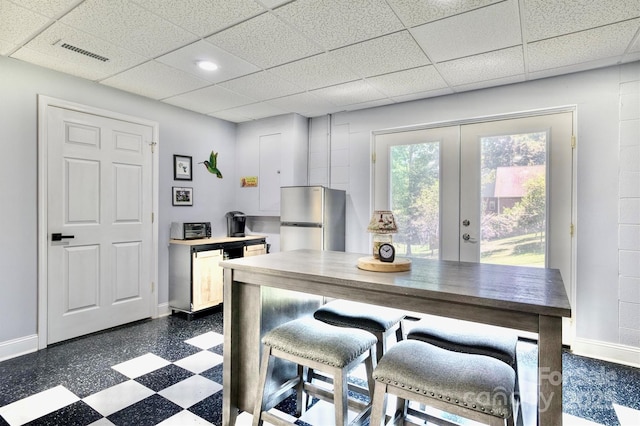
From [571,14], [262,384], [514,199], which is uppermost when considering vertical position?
[571,14]

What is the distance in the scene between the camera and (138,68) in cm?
306

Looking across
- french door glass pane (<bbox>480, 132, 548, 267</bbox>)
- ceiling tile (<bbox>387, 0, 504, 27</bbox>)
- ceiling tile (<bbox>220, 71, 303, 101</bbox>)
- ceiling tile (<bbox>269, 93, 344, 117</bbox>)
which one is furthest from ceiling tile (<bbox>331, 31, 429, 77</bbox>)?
french door glass pane (<bbox>480, 132, 548, 267</bbox>)

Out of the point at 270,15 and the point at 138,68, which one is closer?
the point at 270,15

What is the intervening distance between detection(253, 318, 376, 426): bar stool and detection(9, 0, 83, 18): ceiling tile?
224 cm

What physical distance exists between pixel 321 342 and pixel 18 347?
9.48 ft

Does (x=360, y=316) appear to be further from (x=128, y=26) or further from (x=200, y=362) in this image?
(x=128, y=26)

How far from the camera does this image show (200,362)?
9.18ft

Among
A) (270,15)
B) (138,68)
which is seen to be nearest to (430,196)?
(270,15)

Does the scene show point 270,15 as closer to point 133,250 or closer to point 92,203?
point 92,203

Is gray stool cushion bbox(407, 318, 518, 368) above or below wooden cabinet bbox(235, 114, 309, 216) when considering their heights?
below

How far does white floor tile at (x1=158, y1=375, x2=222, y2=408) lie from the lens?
7.36 feet

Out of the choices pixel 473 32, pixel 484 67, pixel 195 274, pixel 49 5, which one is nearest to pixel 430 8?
pixel 473 32

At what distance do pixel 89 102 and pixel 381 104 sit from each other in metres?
3.01

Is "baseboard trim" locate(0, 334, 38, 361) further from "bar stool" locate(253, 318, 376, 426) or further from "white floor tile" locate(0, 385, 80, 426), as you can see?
"bar stool" locate(253, 318, 376, 426)
